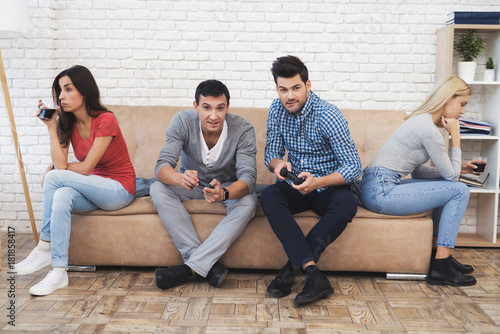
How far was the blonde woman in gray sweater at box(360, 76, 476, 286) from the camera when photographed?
2.55 metres

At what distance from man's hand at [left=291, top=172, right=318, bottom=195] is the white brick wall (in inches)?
47.9

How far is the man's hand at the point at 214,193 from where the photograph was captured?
2418 mm

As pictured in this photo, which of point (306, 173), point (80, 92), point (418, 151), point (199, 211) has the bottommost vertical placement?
point (199, 211)

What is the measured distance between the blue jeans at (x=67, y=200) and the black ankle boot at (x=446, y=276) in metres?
1.62

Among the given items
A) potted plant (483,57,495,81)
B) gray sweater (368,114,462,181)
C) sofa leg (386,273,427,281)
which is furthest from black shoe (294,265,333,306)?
potted plant (483,57,495,81)

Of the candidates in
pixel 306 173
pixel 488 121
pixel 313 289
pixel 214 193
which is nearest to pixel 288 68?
pixel 306 173

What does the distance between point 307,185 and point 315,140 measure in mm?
303

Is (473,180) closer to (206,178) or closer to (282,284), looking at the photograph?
(282,284)

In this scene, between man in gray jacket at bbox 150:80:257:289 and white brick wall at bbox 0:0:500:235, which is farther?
white brick wall at bbox 0:0:500:235

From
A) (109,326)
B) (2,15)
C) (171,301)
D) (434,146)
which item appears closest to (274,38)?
(434,146)

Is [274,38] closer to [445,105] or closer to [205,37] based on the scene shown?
[205,37]

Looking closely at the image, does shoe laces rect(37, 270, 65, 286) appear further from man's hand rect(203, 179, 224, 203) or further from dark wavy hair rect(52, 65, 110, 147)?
man's hand rect(203, 179, 224, 203)

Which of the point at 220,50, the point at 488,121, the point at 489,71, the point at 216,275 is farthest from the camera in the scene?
the point at 220,50

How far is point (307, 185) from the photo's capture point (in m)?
2.40
